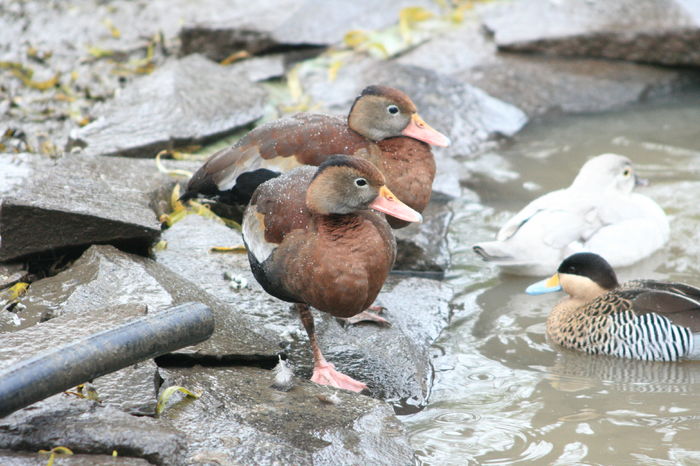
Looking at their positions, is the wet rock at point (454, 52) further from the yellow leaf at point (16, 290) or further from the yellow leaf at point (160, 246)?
the yellow leaf at point (16, 290)

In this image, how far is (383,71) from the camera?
8359 mm

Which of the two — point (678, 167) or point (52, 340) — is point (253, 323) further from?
point (678, 167)

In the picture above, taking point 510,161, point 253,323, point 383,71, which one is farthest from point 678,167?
point 253,323

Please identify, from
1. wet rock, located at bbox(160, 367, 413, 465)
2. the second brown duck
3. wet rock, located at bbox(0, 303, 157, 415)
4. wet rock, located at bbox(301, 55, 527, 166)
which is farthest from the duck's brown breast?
wet rock, located at bbox(301, 55, 527, 166)

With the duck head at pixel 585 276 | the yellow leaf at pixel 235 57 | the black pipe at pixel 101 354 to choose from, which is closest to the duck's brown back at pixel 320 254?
the black pipe at pixel 101 354

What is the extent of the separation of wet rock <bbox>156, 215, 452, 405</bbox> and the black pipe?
104 centimetres

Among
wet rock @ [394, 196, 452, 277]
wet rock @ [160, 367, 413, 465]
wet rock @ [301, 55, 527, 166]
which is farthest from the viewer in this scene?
wet rock @ [301, 55, 527, 166]

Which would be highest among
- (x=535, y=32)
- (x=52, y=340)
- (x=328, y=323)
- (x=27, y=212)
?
(x=535, y=32)

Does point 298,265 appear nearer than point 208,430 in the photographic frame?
No

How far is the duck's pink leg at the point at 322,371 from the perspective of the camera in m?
4.34

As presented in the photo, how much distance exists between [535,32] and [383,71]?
1.78 metres

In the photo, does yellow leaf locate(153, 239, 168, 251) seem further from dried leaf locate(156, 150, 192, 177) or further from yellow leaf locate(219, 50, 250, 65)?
yellow leaf locate(219, 50, 250, 65)

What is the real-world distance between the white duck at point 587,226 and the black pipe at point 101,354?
284cm

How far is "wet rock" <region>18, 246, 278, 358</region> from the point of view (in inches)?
167
